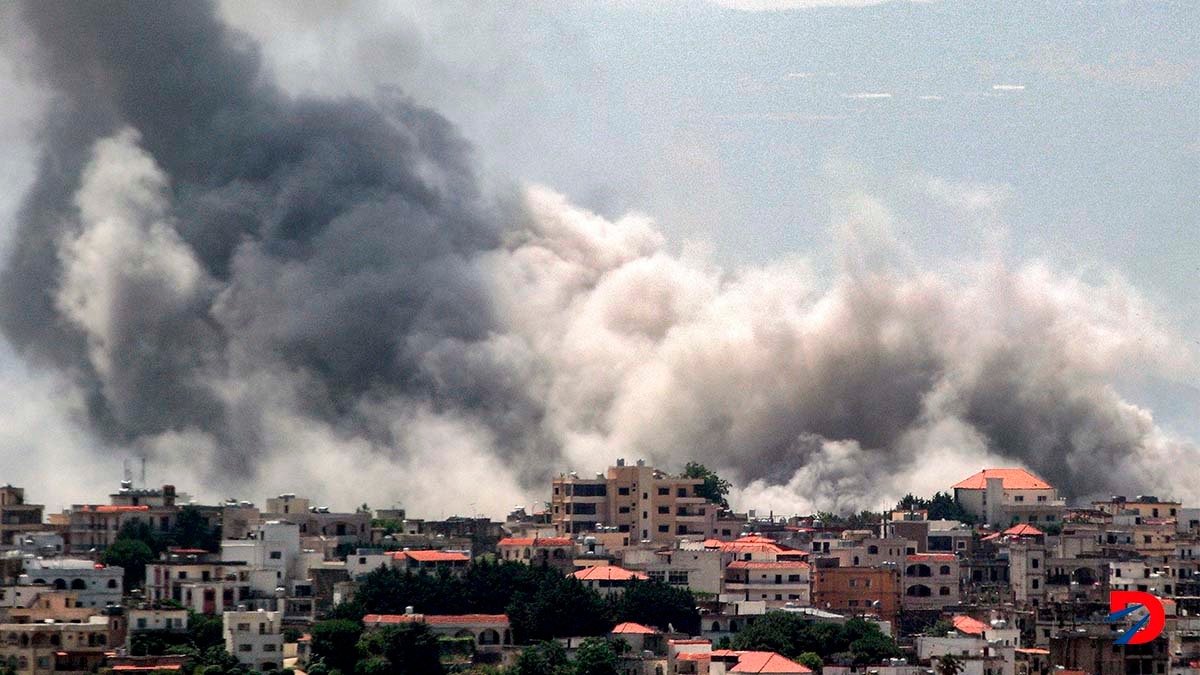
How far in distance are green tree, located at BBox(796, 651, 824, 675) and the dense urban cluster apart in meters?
0.09

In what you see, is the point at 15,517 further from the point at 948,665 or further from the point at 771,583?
the point at 948,665

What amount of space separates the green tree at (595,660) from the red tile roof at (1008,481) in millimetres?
31824

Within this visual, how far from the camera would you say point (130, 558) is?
90.2 meters

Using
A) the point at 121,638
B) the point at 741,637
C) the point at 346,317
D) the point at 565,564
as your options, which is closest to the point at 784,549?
the point at 565,564

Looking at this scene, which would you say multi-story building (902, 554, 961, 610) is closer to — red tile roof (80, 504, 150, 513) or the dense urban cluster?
the dense urban cluster

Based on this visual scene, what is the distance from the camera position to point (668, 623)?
8675 centimetres

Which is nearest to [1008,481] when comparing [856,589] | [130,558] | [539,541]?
[856,589]

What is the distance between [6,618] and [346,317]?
45.0 metres

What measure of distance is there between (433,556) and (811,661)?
12.9 m

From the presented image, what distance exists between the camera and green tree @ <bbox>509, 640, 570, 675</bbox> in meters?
80.9

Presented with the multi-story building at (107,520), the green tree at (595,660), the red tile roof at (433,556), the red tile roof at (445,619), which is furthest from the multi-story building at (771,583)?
the multi-story building at (107,520)

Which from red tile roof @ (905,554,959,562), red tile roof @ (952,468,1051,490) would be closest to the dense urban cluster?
red tile roof @ (905,554,959,562)

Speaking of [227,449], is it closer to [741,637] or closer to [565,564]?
[565,564]

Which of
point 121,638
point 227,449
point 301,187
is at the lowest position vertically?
point 121,638
